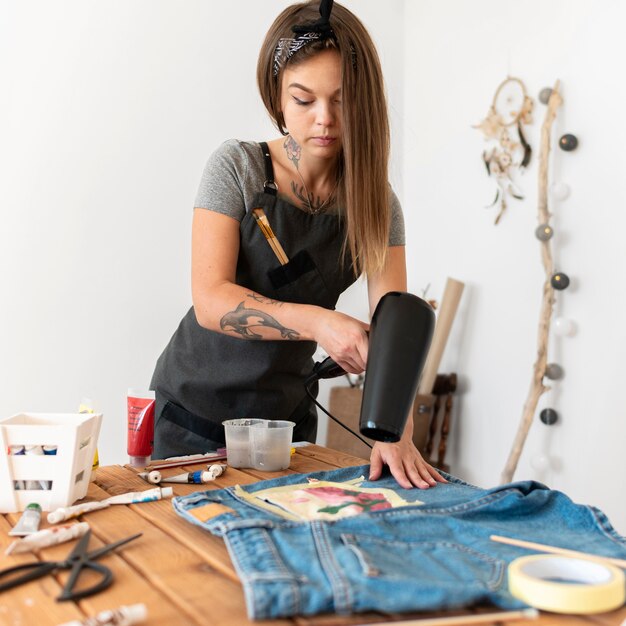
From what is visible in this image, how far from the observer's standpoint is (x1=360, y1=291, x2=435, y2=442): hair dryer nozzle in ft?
3.47

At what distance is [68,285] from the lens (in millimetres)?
2906

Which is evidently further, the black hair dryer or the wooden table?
the black hair dryer

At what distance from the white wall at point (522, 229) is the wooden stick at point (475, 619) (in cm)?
210

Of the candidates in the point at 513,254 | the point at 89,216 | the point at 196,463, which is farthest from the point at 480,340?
the point at 196,463

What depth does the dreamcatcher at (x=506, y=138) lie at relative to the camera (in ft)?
9.91

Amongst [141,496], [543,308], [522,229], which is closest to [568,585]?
[141,496]

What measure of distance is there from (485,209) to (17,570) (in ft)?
8.88

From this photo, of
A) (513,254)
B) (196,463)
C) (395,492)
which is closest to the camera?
(395,492)

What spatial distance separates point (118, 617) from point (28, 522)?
0.37 meters

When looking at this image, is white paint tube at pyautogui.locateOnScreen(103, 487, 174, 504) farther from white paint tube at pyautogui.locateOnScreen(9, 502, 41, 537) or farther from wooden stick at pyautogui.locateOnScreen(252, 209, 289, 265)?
wooden stick at pyautogui.locateOnScreen(252, 209, 289, 265)

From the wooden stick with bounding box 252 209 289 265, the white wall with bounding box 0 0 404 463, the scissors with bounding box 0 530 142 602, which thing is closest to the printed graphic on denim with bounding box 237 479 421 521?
the scissors with bounding box 0 530 142 602

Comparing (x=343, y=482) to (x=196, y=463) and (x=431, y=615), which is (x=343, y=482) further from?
(x=431, y=615)

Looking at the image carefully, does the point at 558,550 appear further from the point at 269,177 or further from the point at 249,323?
the point at 269,177

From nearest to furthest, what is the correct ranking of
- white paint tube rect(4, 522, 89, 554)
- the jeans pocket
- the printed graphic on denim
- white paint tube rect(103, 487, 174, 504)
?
the jeans pocket, white paint tube rect(4, 522, 89, 554), the printed graphic on denim, white paint tube rect(103, 487, 174, 504)
